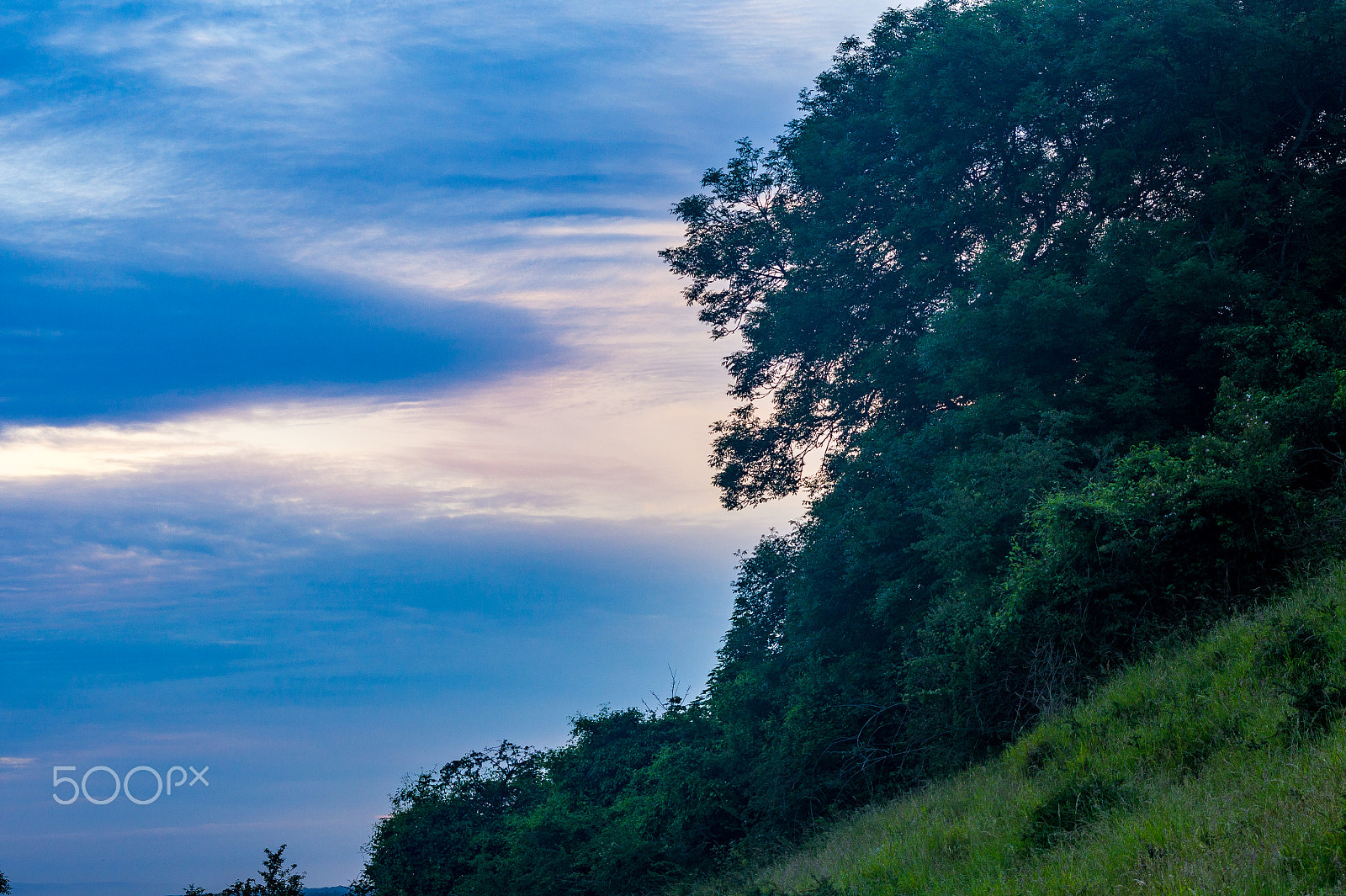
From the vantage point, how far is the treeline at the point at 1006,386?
17.4 metres

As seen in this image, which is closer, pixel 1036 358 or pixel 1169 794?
pixel 1169 794

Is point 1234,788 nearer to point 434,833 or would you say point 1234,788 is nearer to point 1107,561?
point 1107,561

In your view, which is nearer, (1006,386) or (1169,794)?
(1169,794)

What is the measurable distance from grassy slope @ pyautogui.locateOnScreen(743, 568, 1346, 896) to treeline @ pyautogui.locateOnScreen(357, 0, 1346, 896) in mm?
2344

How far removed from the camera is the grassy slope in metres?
8.73

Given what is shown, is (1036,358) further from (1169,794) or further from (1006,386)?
(1169,794)

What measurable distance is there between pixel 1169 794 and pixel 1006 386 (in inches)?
568

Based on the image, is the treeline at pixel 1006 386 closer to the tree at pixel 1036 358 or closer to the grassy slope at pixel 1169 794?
the tree at pixel 1036 358

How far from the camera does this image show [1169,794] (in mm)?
10867

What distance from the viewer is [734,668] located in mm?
33906

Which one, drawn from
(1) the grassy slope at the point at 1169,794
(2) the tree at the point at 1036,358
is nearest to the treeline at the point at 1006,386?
(2) the tree at the point at 1036,358

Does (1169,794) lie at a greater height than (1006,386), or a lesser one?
lesser

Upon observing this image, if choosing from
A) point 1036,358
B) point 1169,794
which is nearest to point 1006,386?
point 1036,358

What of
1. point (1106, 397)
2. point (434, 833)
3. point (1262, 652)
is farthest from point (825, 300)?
point (434, 833)
